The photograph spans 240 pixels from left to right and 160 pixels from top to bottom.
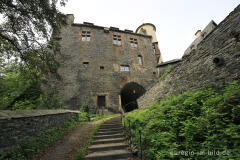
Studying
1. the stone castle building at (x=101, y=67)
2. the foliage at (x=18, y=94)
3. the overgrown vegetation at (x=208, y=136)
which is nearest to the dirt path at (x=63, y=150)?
the overgrown vegetation at (x=208, y=136)

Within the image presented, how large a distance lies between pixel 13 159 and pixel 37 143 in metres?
1.12

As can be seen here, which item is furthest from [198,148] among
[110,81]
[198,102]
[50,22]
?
[110,81]

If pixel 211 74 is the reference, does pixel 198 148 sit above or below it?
below

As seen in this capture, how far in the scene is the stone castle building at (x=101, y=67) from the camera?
41.2 feet

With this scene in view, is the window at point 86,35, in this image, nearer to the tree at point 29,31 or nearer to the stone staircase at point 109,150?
the tree at point 29,31

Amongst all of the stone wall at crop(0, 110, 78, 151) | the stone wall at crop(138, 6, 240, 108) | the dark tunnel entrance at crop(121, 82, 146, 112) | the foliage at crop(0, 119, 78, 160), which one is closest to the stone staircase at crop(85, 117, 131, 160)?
the foliage at crop(0, 119, 78, 160)

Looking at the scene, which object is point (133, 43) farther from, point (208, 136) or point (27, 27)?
point (208, 136)

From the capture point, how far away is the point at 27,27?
4.79 metres

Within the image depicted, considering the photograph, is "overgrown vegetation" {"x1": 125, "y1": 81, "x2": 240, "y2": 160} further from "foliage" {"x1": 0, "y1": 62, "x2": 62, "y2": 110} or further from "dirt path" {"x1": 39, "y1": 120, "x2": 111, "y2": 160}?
"foliage" {"x1": 0, "y1": 62, "x2": 62, "y2": 110}

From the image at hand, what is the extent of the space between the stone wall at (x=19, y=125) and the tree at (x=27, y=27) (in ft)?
8.68

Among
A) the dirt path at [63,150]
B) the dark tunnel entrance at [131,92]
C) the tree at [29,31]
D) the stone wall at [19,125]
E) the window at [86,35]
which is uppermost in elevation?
the window at [86,35]

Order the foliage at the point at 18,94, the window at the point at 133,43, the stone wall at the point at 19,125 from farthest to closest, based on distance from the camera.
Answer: the window at the point at 133,43 < the foliage at the point at 18,94 < the stone wall at the point at 19,125

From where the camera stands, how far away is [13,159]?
3.04 meters

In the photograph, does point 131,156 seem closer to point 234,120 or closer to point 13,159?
point 234,120
